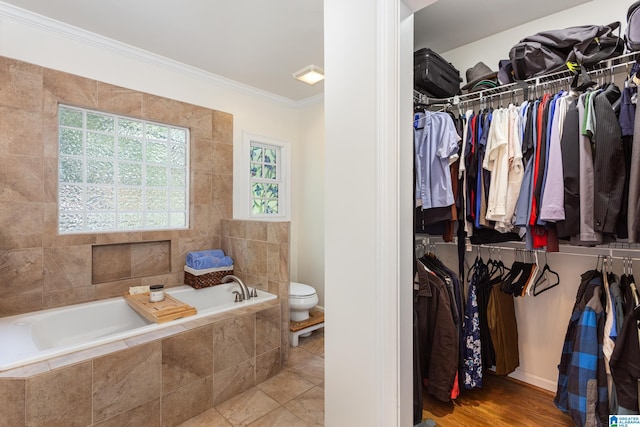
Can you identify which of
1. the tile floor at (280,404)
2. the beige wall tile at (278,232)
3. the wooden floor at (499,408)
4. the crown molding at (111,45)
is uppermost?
the crown molding at (111,45)

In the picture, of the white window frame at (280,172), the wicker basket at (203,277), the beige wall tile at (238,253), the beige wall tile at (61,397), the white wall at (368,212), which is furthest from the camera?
the white window frame at (280,172)

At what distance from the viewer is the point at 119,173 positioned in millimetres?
2691

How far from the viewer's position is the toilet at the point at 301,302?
2896mm

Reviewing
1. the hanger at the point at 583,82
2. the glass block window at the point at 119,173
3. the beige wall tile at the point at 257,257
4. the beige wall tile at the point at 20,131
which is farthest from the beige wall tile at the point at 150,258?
the hanger at the point at 583,82

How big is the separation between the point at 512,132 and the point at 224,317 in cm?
218

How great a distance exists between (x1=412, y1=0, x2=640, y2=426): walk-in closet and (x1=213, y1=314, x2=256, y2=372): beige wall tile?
1.20 meters

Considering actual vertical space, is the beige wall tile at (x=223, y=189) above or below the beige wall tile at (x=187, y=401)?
above

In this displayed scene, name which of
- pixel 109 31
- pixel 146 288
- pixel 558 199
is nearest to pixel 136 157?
pixel 109 31

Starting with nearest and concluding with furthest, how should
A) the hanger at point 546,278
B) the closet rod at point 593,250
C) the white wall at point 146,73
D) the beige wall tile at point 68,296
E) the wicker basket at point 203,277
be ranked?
the closet rod at point 593,250 < the hanger at point 546,278 < the white wall at point 146,73 < the beige wall tile at point 68,296 < the wicker basket at point 203,277

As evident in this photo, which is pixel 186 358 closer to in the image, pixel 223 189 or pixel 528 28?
pixel 223 189

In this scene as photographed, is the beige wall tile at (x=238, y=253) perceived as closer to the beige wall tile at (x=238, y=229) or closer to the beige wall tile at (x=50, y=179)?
the beige wall tile at (x=238, y=229)

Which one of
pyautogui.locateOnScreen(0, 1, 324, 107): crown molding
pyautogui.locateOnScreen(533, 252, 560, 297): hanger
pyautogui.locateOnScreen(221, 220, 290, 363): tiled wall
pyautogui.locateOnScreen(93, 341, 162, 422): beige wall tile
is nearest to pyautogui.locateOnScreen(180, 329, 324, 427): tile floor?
pyautogui.locateOnScreen(221, 220, 290, 363): tiled wall

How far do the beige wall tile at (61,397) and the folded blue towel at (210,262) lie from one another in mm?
1313

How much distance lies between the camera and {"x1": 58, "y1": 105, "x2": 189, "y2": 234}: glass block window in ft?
7.99
